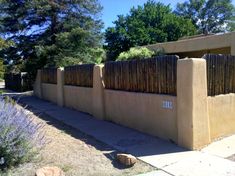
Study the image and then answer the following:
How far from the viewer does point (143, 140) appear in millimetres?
7879

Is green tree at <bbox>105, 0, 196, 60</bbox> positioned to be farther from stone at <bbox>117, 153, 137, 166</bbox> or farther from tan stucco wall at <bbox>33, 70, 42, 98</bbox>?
stone at <bbox>117, 153, 137, 166</bbox>

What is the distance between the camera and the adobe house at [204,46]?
1517cm

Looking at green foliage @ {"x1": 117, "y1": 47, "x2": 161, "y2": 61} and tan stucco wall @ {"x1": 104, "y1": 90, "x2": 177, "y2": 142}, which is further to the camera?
green foliage @ {"x1": 117, "y1": 47, "x2": 161, "y2": 61}

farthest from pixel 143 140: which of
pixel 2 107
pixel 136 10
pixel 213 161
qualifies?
pixel 136 10

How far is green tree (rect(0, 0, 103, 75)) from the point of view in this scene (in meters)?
21.1

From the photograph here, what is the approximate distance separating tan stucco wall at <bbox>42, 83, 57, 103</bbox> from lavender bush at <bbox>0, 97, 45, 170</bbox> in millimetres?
10728

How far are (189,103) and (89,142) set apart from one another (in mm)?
2784

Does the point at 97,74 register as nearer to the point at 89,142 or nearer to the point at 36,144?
the point at 89,142

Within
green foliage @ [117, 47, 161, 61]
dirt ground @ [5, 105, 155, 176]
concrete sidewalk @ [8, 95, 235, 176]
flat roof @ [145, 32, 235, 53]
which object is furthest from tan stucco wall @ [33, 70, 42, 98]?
dirt ground @ [5, 105, 155, 176]

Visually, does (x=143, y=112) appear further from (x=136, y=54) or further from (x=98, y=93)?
(x=136, y=54)

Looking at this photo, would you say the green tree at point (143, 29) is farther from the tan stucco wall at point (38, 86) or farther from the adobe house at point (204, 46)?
the tan stucco wall at point (38, 86)

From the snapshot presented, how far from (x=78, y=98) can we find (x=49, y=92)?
518 cm

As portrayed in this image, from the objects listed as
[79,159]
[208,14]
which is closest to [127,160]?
[79,159]

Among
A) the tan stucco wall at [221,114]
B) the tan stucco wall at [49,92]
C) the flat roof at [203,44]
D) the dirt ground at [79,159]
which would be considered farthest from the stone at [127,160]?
the tan stucco wall at [49,92]
